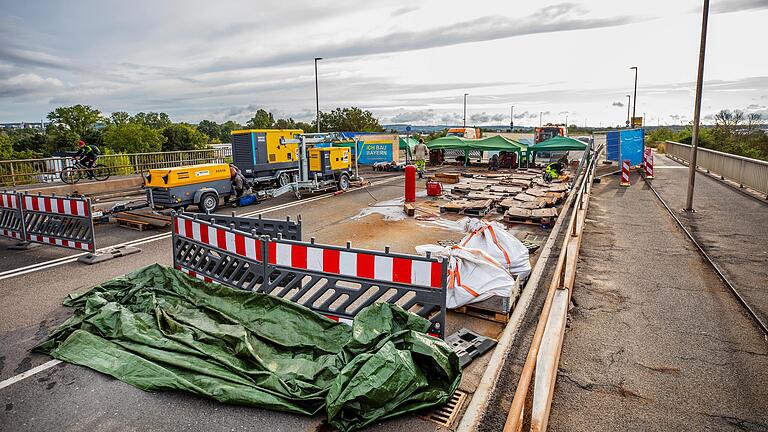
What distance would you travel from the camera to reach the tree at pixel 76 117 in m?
70.1

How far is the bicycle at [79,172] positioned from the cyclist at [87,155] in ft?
0.32

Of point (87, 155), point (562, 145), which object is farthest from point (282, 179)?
point (562, 145)

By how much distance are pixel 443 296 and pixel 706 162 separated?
96.9 feet

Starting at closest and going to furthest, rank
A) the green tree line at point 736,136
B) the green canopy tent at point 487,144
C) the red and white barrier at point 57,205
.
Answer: the red and white barrier at point 57,205
the green canopy tent at point 487,144
the green tree line at point 736,136

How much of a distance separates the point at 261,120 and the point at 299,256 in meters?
78.8

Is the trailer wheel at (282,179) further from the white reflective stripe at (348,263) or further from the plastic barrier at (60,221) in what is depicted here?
the white reflective stripe at (348,263)

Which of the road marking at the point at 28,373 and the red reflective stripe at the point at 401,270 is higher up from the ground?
the red reflective stripe at the point at 401,270

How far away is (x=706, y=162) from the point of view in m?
27.5

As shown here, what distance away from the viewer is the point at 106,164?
2188 cm

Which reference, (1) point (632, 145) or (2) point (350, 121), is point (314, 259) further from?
(2) point (350, 121)

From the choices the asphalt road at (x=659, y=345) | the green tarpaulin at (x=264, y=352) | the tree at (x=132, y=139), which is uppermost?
the tree at (x=132, y=139)

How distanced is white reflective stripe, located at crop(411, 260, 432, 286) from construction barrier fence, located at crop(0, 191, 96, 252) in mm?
6819

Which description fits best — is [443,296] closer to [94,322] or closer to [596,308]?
[596,308]

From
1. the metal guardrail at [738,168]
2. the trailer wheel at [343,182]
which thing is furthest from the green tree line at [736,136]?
the trailer wheel at [343,182]
